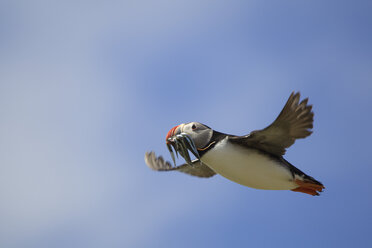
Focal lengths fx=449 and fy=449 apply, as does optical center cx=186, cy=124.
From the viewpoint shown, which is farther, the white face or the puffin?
the white face

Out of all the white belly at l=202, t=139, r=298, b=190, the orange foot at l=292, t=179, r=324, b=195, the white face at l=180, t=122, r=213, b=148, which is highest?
the white face at l=180, t=122, r=213, b=148

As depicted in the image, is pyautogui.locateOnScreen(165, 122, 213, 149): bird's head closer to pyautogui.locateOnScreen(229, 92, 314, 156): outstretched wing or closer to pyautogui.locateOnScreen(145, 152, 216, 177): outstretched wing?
pyautogui.locateOnScreen(229, 92, 314, 156): outstretched wing

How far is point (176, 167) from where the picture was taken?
873cm

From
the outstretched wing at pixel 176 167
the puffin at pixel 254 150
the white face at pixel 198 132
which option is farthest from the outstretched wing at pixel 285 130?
the outstretched wing at pixel 176 167

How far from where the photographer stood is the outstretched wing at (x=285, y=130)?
→ 607 cm

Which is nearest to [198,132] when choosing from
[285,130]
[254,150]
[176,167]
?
[254,150]

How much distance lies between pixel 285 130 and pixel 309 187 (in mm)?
1259

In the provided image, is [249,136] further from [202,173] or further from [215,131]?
[202,173]

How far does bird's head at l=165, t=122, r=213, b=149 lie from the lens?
6.92 metres

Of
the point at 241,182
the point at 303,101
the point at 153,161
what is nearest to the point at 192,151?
the point at 241,182

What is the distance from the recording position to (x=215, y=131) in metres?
7.09

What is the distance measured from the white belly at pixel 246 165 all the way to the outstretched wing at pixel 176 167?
1.74 metres

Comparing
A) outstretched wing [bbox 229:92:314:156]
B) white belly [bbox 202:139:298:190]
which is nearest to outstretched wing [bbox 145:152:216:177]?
white belly [bbox 202:139:298:190]

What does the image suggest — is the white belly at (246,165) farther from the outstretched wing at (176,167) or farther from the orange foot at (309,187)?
the outstretched wing at (176,167)
